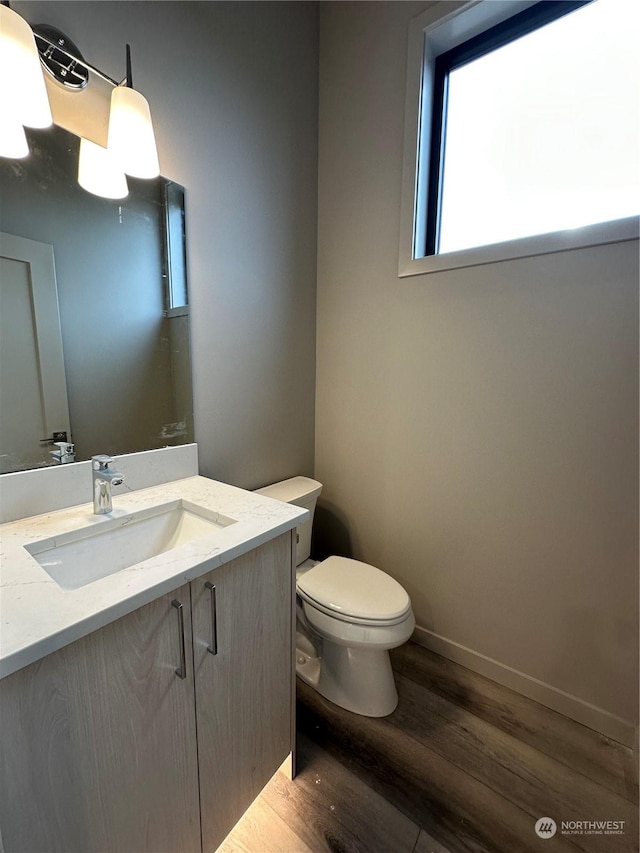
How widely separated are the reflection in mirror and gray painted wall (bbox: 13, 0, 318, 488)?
100 mm

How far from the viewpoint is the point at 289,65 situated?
5.03ft

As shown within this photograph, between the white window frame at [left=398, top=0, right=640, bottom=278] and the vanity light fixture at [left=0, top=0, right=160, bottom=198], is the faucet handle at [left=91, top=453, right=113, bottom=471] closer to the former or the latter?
the vanity light fixture at [left=0, top=0, right=160, bottom=198]

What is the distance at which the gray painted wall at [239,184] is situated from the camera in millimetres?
1124

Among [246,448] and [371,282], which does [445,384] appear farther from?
[246,448]

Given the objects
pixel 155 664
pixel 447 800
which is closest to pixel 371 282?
pixel 155 664

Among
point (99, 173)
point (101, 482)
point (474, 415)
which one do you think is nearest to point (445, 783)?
point (474, 415)

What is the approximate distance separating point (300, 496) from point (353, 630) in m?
0.56

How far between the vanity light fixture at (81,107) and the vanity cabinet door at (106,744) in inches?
45.0

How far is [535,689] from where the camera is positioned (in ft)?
4.54

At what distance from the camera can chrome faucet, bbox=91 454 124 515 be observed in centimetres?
95

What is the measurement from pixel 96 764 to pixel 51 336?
38.1 inches

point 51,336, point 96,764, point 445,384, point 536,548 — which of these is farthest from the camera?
point 445,384

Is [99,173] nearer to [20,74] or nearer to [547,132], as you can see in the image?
[20,74]
